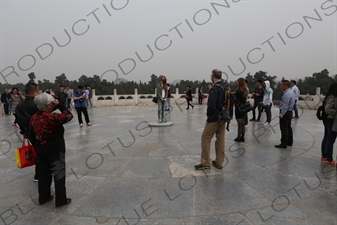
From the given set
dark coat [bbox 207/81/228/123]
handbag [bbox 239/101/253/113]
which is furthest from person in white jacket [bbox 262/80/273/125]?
dark coat [bbox 207/81/228/123]

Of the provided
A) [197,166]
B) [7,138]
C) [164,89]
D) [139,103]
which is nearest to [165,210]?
[197,166]

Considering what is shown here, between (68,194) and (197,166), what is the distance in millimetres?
2257

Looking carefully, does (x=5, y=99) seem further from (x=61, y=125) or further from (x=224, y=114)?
(x=224, y=114)

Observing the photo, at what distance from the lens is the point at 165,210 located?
2885mm

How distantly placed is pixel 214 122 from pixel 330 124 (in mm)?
2442

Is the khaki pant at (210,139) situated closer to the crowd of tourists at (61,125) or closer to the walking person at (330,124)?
the crowd of tourists at (61,125)

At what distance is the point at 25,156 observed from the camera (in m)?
3.18

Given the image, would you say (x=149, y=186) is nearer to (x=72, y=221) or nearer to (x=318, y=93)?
(x=72, y=221)

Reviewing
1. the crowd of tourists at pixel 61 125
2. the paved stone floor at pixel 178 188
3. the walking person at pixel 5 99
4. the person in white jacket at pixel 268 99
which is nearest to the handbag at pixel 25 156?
the crowd of tourists at pixel 61 125

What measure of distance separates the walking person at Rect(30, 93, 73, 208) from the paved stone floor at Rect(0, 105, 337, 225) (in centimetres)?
22

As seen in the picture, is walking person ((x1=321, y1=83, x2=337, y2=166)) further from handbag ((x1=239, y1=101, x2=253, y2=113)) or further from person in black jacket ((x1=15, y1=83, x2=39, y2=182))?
person in black jacket ((x1=15, y1=83, x2=39, y2=182))

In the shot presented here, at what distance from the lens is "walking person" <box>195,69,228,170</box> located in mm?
3926

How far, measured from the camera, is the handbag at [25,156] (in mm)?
3145

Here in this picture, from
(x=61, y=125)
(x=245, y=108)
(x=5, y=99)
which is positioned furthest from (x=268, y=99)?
(x=5, y=99)
